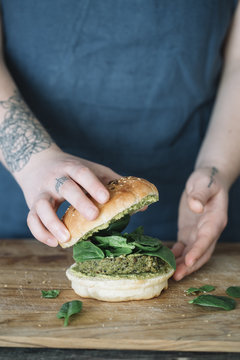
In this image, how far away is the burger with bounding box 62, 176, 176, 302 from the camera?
6.66ft

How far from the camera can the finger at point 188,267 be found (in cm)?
229

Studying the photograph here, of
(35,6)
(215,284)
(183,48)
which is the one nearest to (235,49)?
(183,48)

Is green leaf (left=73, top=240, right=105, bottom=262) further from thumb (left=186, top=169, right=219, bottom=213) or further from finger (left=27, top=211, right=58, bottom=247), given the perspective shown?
thumb (left=186, top=169, right=219, bottom=213)

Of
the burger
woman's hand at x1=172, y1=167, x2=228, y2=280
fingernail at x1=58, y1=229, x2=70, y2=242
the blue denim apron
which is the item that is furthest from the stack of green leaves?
the blue denim apron

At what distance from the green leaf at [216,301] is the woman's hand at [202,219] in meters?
0.26

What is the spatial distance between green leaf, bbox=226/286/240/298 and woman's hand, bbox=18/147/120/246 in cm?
72

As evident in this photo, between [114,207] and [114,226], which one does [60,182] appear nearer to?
[114,207]

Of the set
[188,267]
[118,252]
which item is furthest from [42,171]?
[188,267]

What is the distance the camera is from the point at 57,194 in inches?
80.4

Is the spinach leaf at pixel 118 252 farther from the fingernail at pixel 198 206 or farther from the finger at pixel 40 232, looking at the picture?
the fingernail at pixel 198 206

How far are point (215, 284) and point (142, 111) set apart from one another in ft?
3.86

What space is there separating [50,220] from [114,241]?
0.31 m

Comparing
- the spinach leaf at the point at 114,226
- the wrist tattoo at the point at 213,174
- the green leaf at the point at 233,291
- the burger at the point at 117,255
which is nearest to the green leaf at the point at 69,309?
the burger at the point at 117,255

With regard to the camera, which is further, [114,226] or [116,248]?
[114,226]
